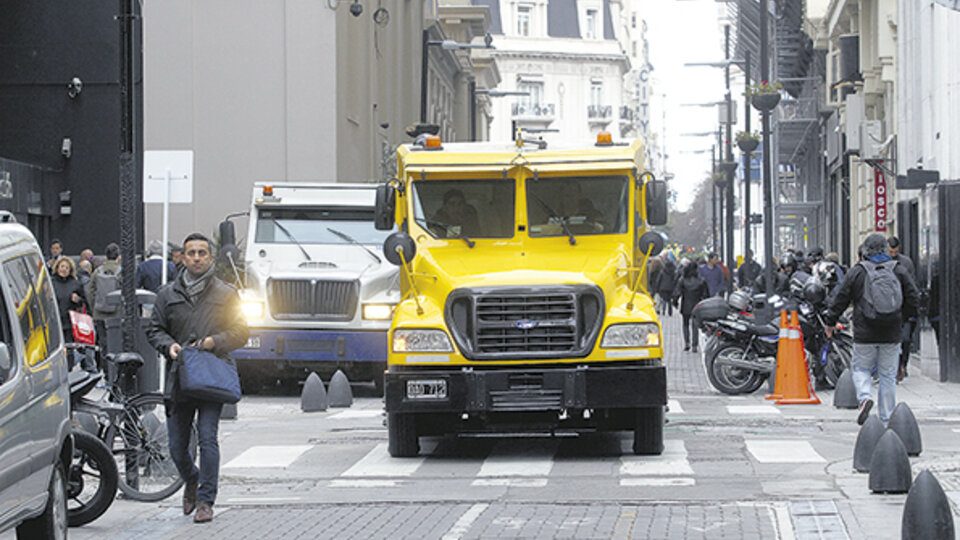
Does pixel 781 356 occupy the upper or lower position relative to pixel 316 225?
lower

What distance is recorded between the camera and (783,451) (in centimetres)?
1366

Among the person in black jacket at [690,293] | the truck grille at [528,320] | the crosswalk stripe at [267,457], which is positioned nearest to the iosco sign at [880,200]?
the person in black jacket at [690,293]

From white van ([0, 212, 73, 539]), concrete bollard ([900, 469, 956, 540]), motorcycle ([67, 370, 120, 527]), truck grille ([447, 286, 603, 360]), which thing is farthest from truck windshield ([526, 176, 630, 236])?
concrete bollard ([900, 469, 956, 540])

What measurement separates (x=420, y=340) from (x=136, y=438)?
2.79 metres

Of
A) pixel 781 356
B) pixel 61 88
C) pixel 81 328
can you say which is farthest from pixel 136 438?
pixel 61 88

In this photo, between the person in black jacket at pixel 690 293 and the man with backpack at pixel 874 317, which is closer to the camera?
the man with backpack at pixel 874 317

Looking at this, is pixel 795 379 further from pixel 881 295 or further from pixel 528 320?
pixel 528 320

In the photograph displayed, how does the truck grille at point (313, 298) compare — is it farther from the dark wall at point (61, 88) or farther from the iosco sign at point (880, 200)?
the iosco sign at point (880, 200)

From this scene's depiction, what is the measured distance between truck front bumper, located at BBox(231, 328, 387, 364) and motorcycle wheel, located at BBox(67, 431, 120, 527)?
1021cm

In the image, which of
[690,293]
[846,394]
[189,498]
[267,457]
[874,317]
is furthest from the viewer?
[690,293]

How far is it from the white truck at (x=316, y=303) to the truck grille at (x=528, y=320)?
7.42 metres

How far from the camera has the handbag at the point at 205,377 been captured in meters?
10.2

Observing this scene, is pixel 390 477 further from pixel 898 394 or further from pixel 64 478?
pixel 898 394

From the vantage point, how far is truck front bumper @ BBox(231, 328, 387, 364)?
67.2ft
